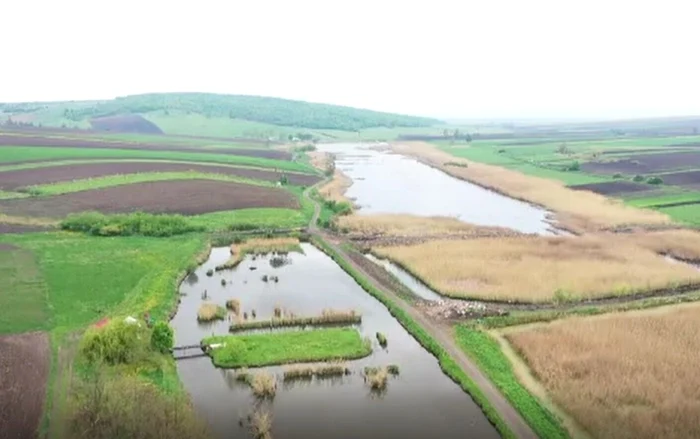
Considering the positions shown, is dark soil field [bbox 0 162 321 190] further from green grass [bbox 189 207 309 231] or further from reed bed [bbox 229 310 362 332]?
reed bed [bbox 229 310 362 332]

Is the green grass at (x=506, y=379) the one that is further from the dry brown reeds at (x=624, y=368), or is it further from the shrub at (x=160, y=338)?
the shrub at (x=160, y=338)

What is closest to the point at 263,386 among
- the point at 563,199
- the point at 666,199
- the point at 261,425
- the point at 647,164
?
the point at 261,425

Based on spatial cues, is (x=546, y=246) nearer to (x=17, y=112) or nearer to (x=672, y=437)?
(x=672, y=437)

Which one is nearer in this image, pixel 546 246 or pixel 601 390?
pixel 601 390

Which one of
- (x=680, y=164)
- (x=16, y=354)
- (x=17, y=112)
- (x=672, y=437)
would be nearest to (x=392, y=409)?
(x=672, y=437)

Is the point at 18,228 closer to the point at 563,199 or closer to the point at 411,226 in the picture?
the point at 411,226
